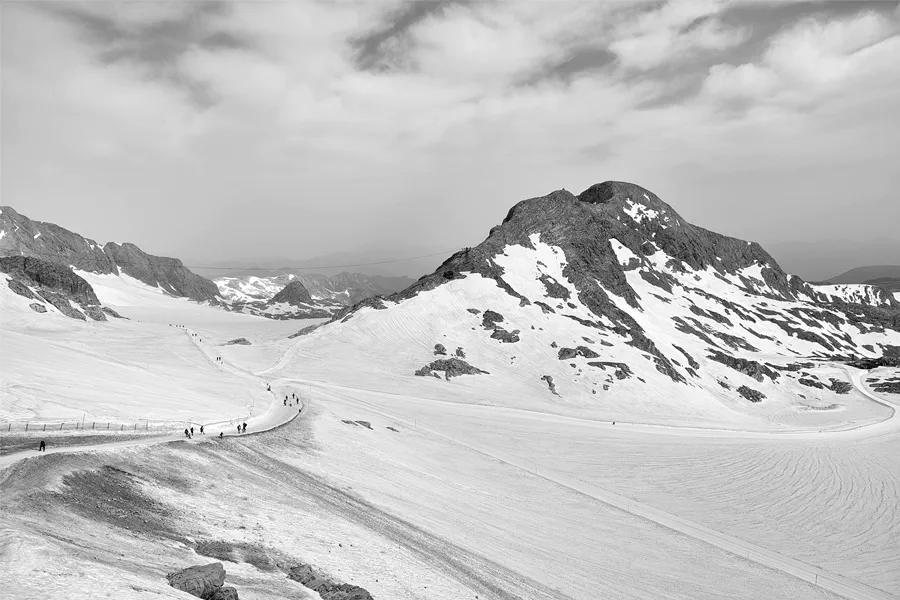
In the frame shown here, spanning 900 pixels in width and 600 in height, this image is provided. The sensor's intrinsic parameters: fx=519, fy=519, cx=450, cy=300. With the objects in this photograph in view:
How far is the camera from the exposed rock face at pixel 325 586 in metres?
16.4

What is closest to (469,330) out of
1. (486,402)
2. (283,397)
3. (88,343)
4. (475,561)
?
(486,402)

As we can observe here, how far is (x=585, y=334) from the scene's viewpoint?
3935 inches

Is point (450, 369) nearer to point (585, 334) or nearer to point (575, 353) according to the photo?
point (575, 353)

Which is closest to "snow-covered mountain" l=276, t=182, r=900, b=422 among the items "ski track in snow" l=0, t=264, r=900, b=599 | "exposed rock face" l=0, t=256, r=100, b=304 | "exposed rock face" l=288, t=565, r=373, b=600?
"ski track in snow" l=0, t=264, r=900, b=599

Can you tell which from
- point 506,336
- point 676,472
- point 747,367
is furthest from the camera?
point 747,367

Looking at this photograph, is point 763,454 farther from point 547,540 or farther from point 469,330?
point 469,330

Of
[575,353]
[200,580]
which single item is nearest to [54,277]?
[575,353]

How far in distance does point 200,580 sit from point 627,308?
120968 mm

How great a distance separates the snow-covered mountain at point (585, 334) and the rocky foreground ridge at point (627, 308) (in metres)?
0.39

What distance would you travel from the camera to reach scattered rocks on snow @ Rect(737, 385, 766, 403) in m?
96.1

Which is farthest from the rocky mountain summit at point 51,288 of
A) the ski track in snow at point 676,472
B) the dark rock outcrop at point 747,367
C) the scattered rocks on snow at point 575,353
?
the dark rock outcrop at point 747,367

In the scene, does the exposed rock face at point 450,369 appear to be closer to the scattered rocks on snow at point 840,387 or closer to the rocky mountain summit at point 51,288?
the scattered rocks on snow at point 840,387

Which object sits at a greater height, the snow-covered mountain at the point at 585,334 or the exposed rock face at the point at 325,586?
the snow-covered mountain at the point at 585,334

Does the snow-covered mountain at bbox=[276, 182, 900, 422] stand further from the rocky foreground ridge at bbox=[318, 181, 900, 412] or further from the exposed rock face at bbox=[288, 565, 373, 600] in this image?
the exposed rock face at bbox=[288, 565, 373, 600]
